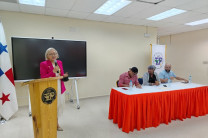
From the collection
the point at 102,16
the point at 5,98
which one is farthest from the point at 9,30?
the point at 102,16

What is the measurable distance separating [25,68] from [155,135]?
3.14m

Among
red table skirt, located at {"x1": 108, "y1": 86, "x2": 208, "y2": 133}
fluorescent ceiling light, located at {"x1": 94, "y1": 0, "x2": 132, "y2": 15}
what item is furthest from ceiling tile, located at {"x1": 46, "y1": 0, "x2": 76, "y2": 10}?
red table skirt, located at {"x1": 108, "y1": 86, "x2": 208, "y2": 133}

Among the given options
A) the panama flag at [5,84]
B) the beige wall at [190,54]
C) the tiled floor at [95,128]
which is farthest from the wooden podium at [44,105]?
the beige wall at [190,54]

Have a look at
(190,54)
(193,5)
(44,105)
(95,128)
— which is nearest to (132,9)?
(193,5)

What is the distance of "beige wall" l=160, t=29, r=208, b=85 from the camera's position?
19.6 feet

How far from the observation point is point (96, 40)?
4566 mm

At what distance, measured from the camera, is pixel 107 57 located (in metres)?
4.78

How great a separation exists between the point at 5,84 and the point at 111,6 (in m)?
3.01

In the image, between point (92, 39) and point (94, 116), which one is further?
point (92, 39)

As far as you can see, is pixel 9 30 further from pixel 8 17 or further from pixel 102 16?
pixel 102 16

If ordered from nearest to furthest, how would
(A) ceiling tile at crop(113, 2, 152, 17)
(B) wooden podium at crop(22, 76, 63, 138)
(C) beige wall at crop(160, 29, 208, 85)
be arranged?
(B) wooden podium at crop(22, 76, 63, 138) → (A) ceiling tile at crop(113, 2, 152, 17) → (C) beige wall at crop(160, 29, 208, 85)

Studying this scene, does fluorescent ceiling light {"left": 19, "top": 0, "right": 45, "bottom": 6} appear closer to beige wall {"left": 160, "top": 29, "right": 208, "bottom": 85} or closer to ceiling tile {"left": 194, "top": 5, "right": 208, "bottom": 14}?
ceiling tile {"left": 194, "top": 5, "right": 208, "bottom": 14}

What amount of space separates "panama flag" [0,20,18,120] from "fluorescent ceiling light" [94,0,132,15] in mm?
2327

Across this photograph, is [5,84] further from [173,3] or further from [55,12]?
[173,3]
